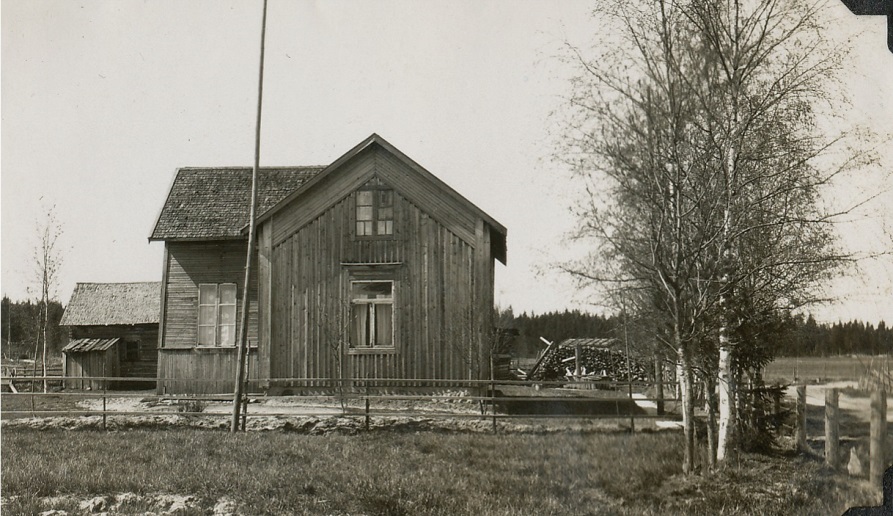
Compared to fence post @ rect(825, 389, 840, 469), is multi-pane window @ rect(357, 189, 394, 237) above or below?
above

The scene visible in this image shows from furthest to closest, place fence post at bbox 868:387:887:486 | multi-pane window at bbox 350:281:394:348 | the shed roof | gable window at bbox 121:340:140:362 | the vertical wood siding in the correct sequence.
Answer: gable window at bbox 121:340:140:362, the shed roof, the vertical wood siding, multi-pane window at bbox 350:281:394:348, fence post at bbox 868:387:887:486

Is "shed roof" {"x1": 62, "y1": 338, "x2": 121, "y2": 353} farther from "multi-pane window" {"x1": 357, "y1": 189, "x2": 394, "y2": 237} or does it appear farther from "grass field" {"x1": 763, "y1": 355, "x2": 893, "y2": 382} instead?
"grass field" {"x1": 763, "y1": 355, "x2": 893, "y2": 382}

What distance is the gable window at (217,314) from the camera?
12633 millimetres

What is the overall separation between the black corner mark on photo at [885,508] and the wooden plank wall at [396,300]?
5.33m

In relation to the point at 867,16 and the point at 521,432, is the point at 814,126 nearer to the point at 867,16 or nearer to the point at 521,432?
the point at 867,16

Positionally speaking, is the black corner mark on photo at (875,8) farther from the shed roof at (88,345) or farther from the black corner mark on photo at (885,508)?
the shed roof at (88,345)

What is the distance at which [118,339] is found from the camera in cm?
1694

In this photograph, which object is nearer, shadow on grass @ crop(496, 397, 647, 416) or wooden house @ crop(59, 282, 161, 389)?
shadow on grass @ crop(496, 397, 647, 416)

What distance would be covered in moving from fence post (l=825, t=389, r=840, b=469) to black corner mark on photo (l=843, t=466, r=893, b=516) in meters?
0.62

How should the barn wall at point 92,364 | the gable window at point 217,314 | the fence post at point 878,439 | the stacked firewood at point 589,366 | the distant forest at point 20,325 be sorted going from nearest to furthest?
the fence post at point 878,439
the distant forest at point 20,325
the gable window at point 217,314
the barn wall at point 92,364
the stacked firewood at point 589,366

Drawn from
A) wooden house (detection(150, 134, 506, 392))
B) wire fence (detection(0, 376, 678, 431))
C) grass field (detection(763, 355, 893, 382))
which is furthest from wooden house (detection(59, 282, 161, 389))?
grass field (detection(763, 355, 893, 382))

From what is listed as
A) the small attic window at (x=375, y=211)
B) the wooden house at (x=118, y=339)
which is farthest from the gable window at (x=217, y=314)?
the wooden house at (x=118, y=339)

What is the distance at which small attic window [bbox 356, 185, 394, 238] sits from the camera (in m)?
10.8

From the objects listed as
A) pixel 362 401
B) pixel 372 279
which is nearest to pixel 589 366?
pixel 362 401
